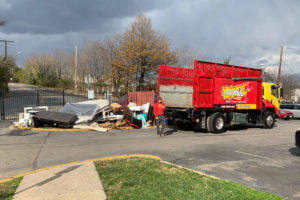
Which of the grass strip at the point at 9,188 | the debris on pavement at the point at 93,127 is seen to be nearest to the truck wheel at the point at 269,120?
the debris on pavement at the point at 93,127

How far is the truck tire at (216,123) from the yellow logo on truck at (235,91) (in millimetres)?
1008

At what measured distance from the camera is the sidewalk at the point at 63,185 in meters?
4.22

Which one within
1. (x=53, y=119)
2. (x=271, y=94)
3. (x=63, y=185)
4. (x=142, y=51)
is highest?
(x=142, y=51)

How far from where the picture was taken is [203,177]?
527 cm

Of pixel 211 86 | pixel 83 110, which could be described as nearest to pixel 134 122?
pixel 83 110

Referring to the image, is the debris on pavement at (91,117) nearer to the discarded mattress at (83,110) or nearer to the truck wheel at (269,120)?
the discarded mattress at (83,110)

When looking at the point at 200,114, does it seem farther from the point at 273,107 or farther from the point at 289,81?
the point at 289,81

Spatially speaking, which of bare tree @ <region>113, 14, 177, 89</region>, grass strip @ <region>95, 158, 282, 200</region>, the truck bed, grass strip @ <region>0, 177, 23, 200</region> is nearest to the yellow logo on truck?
the truck bed

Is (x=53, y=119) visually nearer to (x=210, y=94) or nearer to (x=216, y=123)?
(x=210, y=94)

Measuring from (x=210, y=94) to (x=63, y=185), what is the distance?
9079mm

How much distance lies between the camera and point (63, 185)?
4711 millimetres

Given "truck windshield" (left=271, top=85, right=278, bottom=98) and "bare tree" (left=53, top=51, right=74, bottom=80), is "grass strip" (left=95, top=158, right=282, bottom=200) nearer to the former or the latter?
"truck windshield" (left=271, top=85, right=278, bottom=98)

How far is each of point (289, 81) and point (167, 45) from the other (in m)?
36.4

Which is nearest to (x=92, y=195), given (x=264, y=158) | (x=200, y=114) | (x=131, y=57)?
(x=264, y=158)
